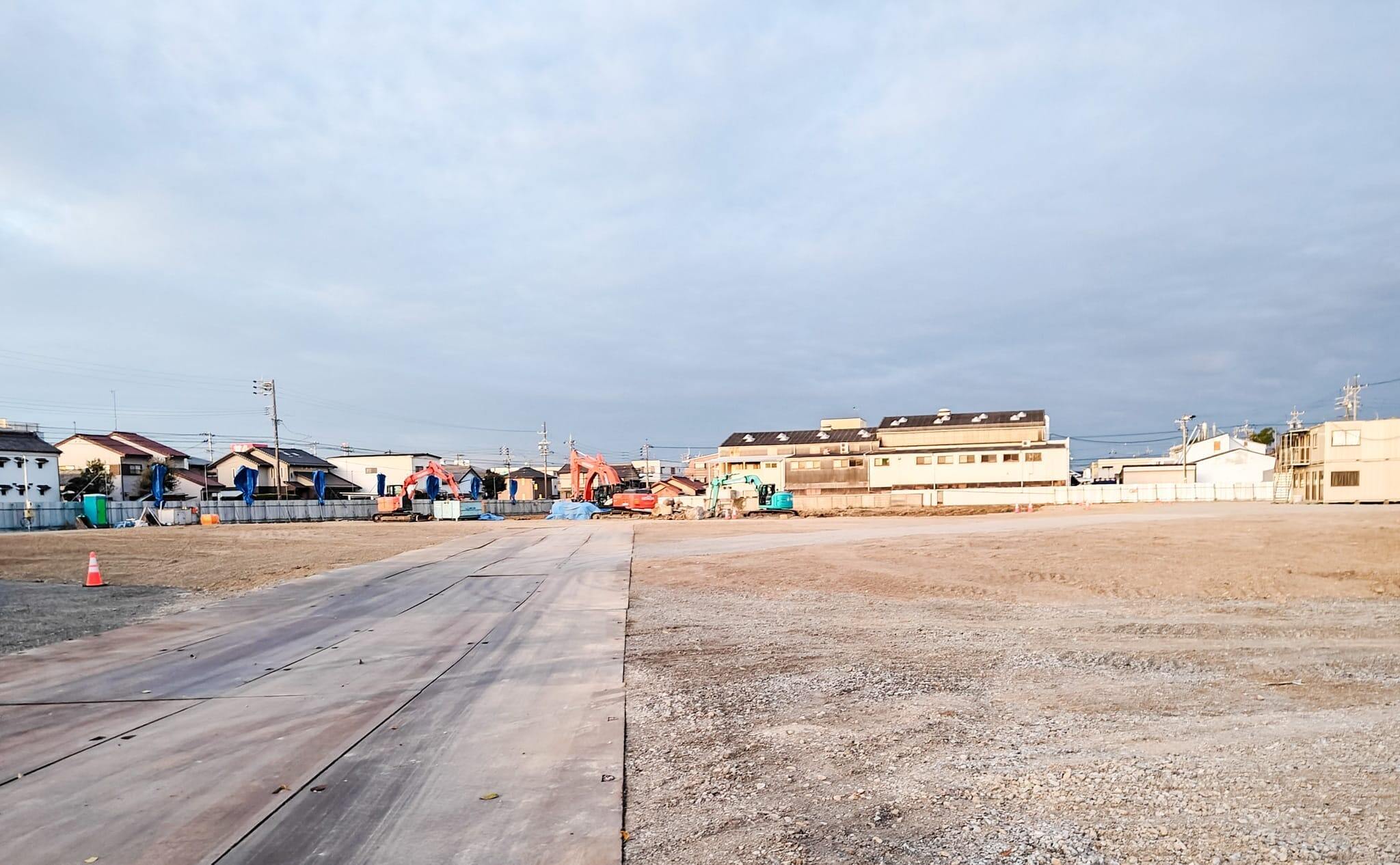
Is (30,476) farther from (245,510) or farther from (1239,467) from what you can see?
(1239,467)

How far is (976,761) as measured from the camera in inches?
227

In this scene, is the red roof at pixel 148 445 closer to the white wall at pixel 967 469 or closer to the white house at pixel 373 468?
the white house at pixel 373 468

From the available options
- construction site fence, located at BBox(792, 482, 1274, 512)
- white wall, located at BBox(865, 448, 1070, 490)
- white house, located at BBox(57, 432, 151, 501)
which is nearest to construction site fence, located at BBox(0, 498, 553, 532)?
white house, located at BBox(57, 432, 151, 501)

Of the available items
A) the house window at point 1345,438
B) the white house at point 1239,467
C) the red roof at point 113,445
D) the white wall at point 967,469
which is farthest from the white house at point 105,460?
the white house at point 1239,467

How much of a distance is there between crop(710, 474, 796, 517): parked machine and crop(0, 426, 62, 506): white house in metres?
45.5

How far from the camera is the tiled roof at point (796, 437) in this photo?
3474 inches

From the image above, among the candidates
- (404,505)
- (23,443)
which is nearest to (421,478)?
(404,505)

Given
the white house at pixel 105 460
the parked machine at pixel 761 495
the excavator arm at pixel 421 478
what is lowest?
the parked machine at pixel 761 495

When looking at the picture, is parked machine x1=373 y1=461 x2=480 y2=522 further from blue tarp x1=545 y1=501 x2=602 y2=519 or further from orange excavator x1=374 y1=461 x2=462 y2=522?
blue tarp x1=545 y1=501 x2=602 y2=519

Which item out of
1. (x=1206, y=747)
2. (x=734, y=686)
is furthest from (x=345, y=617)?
(x=1206, y=747)

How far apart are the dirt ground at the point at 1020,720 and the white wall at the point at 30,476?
61566 mm

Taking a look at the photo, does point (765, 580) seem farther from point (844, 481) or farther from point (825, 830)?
point (844, 481)

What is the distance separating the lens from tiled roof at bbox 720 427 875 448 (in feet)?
290

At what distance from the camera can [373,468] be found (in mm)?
93562
